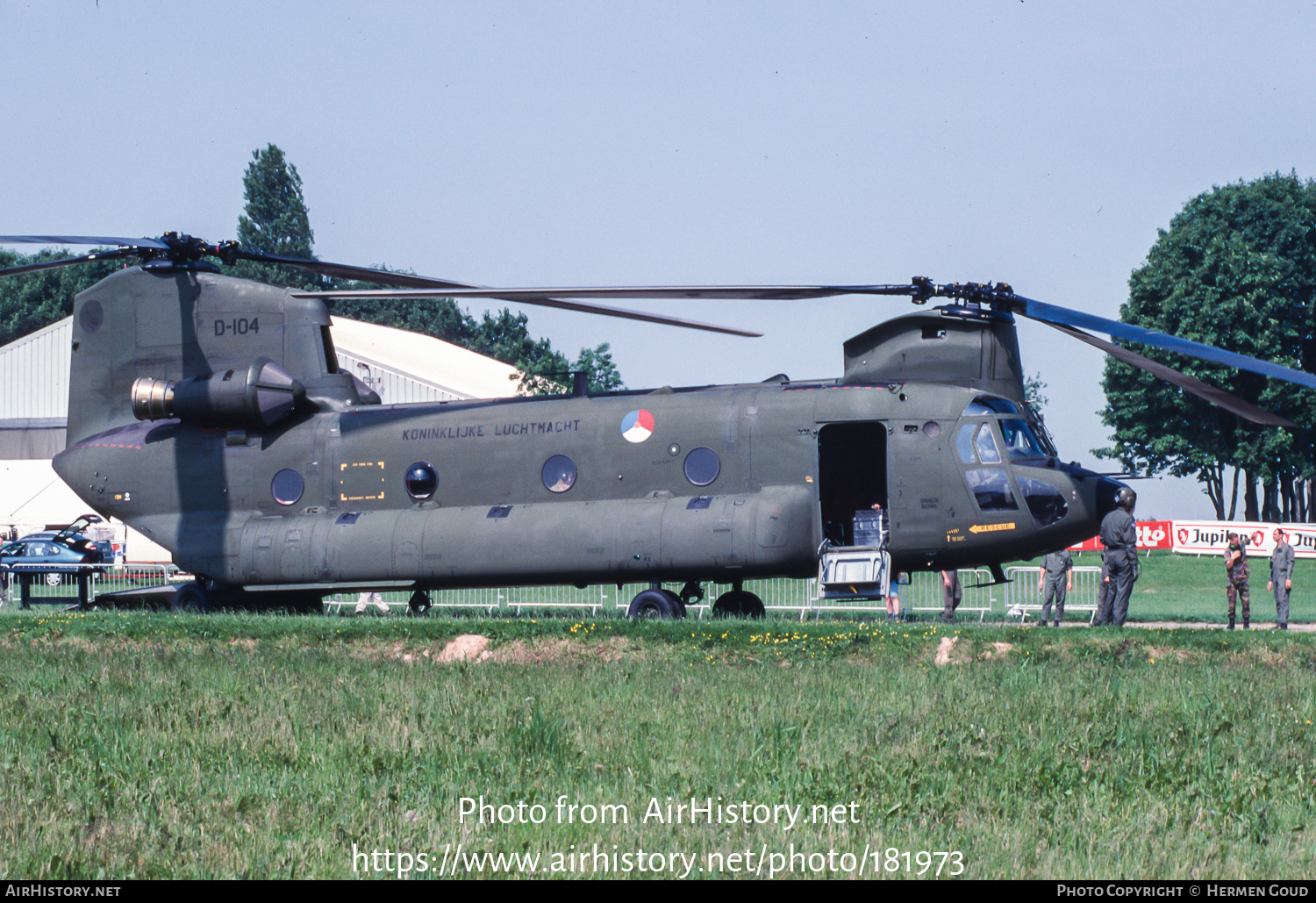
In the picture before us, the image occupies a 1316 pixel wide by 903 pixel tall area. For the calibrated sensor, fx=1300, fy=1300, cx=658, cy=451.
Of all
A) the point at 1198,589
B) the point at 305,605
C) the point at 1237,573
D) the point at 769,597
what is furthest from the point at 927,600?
the point at 305,605

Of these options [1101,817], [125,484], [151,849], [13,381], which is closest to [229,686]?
[151,849]

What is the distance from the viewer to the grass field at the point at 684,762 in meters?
6.97

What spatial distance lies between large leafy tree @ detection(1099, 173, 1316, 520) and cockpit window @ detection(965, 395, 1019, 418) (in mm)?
42421

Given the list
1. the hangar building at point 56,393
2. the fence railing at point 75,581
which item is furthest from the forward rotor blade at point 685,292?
the hangar building at point 56,393

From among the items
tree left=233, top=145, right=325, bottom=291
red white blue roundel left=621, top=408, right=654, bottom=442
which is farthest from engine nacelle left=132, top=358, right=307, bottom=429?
tree left=233, top=145, right=325, bottom=291

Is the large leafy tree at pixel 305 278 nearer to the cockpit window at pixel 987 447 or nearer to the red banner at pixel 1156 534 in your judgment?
the red banner at pixel 1156 534

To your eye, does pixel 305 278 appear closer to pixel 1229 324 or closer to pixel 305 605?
pixel 1229 324

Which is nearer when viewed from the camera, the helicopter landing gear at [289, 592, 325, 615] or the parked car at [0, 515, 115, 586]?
the helicopter landing gear at [289, 592, 325, 615]

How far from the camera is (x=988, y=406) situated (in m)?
19.0

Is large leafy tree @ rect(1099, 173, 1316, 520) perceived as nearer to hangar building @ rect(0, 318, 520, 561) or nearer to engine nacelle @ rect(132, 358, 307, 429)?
hangar building @ rect(0, 318, 520, 561)

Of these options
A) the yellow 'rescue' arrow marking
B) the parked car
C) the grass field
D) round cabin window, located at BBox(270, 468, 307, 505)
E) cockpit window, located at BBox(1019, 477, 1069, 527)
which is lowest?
the grass field

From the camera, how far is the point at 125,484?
73.9ft

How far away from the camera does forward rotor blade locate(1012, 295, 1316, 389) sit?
50.6 ft

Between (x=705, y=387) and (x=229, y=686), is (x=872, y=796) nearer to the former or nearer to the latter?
(x=229, y=686)
